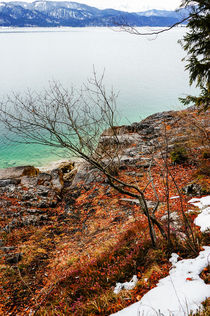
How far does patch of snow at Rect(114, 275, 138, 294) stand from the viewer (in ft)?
13.9

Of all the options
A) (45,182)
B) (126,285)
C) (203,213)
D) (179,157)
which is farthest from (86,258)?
(179,157)

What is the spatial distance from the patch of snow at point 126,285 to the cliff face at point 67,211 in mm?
355

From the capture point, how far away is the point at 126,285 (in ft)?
14.3

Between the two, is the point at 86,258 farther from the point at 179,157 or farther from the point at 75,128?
the point at 179,157

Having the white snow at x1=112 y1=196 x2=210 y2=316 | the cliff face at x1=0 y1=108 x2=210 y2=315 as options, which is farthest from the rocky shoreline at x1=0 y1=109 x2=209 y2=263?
the white snow at x1=112 y1=196 x2=210 y2=316

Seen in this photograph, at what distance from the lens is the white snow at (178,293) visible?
3.22 meters

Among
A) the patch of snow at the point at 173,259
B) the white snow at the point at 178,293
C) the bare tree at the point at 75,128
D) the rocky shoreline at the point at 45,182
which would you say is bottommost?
the rocky shoreline at the point at 45,182

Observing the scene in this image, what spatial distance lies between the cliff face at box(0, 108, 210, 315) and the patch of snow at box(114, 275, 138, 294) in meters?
0.36

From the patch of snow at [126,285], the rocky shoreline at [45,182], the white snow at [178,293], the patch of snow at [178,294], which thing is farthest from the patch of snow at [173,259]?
the rocky shoreline at [45,182]

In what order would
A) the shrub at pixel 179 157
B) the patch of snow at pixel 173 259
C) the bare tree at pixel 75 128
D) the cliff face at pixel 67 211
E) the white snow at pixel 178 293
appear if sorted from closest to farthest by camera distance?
the white snow at pixel 178 293
the patch of snow at pixel 173 259
the bare tree at pixel 75 128
the cliff face at pixel 67 211
the shrub at pixel 179 157

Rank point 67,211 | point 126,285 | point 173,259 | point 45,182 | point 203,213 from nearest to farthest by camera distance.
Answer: point 126,285 → point 173,259 → point 203,213 → point 67,211 → point 45,182

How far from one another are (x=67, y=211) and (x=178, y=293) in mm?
8036

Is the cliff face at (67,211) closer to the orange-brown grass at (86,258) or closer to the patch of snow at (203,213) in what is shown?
the orange-brown grass at (86,258)

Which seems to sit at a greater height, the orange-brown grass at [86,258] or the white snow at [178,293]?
the white snow at [178,293]
